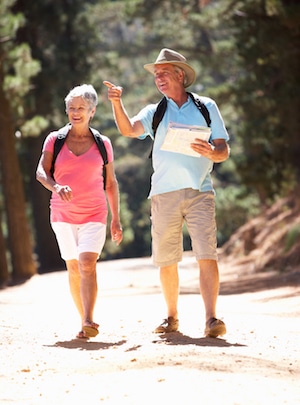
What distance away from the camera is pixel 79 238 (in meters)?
7.60

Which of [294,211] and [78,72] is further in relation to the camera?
[78,72]

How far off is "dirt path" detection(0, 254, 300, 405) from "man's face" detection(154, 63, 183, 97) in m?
1.89

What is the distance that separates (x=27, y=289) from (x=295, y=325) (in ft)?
30.2

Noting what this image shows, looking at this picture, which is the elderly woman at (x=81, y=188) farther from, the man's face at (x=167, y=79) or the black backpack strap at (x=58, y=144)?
the man's face at (x=167, y=79)

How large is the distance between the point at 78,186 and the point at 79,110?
59cm

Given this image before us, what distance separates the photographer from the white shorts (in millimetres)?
7531

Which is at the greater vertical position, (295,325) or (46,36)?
(46,36)

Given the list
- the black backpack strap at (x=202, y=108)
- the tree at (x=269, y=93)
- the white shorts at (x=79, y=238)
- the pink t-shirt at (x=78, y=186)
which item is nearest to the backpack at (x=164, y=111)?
the black backpack strap at (x=202, y=108)

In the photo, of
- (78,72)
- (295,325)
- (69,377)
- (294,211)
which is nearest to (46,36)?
(78,72)

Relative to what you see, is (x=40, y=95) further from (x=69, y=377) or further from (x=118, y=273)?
(x=69, y=377)

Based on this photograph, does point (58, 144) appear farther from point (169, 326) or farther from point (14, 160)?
point (14, 160)

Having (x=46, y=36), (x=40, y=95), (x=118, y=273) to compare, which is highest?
(x=46, y=36)

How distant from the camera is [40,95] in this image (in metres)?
27.7

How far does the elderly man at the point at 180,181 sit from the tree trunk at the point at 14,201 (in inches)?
539
